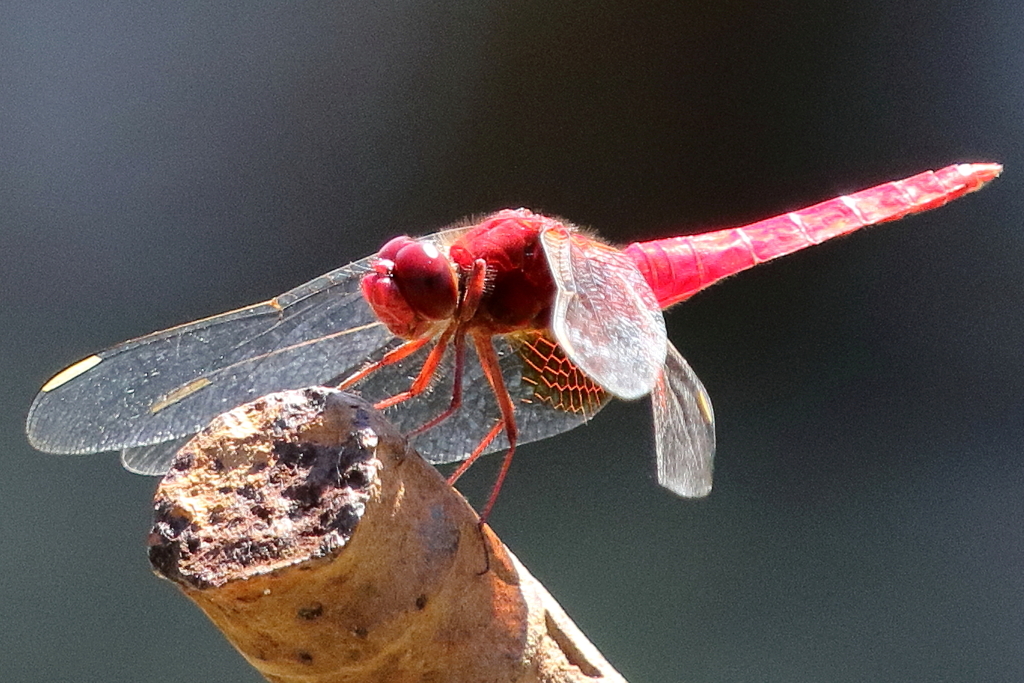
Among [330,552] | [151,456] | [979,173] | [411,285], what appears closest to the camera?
[330,552]

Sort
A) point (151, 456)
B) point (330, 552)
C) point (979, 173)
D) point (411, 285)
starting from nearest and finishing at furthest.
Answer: point (330, 552) < point (411, 285) < point (151, 456) < point (979, 173)

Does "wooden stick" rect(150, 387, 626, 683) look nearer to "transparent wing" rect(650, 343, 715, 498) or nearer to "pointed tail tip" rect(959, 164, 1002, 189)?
"transparent wing" rect(650, 343, 715, 498)

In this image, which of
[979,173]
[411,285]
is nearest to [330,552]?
[411,285]

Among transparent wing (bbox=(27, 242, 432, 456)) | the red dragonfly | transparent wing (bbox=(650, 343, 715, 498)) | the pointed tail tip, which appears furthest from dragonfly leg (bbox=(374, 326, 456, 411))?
the pointed tail tip

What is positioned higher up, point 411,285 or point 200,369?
point 411,285

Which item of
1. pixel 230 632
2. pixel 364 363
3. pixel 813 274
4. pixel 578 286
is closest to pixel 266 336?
pixel 364 363

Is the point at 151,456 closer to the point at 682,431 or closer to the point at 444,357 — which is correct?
the point at 444,357

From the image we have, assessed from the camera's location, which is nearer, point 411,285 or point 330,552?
point 330,552
